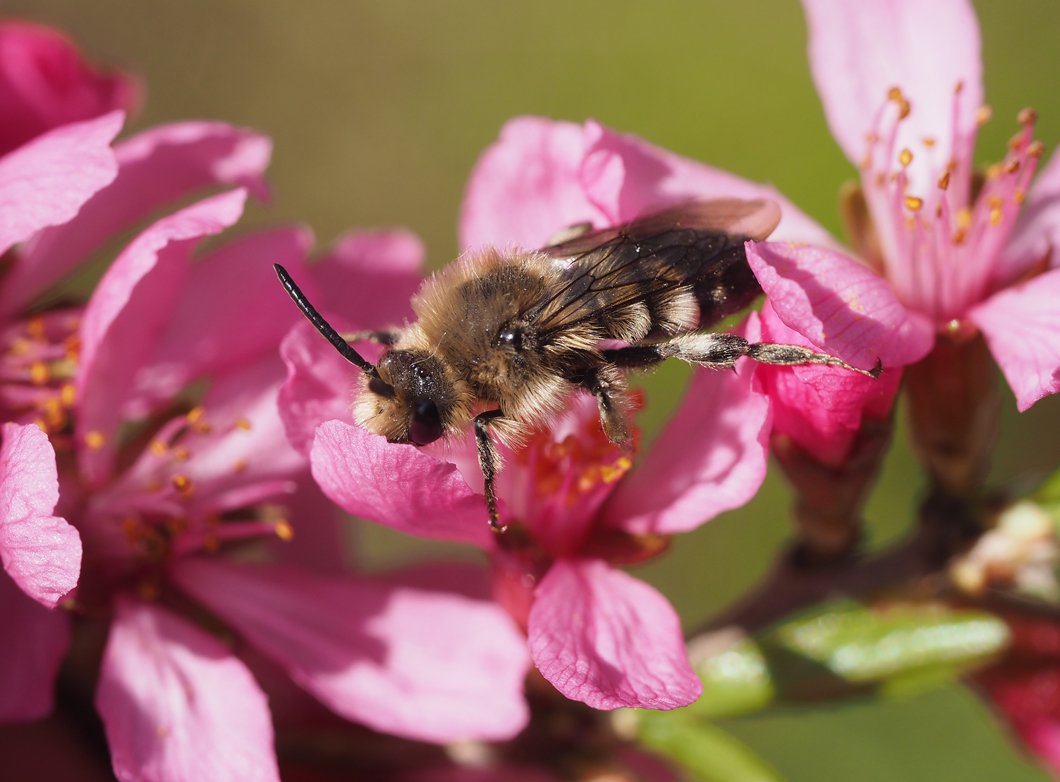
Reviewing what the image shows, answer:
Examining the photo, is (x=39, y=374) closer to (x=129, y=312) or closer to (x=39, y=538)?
(x=129, y=312)

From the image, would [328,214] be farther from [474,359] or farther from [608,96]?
[474,359]

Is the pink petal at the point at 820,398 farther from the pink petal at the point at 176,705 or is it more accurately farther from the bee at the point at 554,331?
the pink petal at the point at 176,705

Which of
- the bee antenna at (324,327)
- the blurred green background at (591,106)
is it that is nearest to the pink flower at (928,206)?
the bee antenna at (324,327)

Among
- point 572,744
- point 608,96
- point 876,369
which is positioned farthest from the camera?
point 608,96

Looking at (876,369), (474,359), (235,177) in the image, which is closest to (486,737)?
(474,359)

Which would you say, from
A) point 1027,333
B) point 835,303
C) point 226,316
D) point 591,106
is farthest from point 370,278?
point 591,106

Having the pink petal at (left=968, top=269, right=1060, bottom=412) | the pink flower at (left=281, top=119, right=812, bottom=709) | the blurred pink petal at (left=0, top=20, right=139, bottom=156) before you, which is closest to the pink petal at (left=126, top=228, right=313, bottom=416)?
the pink flower at (left=281, top=119, right=812, bottom=709)
